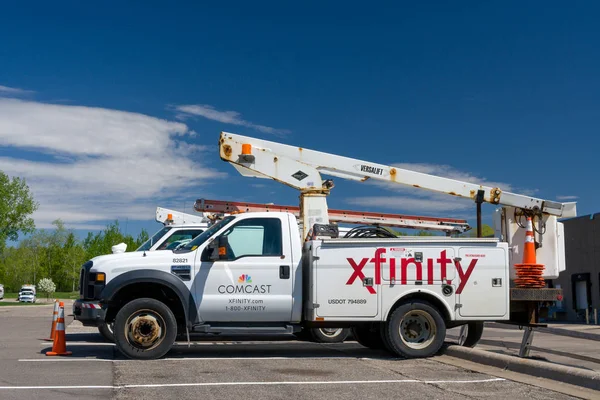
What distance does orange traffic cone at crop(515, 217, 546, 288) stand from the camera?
11.4 metres

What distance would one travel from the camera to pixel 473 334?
12641mm

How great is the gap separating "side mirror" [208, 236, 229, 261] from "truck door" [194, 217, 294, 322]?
106 mm

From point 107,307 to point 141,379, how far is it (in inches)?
98.9

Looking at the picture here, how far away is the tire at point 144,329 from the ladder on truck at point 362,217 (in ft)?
24.3

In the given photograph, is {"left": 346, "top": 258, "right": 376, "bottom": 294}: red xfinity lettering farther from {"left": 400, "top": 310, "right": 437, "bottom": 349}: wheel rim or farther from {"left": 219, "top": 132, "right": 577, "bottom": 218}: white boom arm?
{"left": 219, "top": 132, "right": 577, "bottom": 218}: white boom arm

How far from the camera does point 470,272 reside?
11531 mm

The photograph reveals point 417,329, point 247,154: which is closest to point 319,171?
point 247,154

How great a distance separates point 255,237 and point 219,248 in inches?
28.6

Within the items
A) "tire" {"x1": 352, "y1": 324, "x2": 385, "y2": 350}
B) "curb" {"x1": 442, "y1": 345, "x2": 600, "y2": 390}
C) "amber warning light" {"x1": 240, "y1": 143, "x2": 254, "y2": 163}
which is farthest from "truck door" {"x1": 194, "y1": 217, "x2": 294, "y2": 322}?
"curb" {"x1": 442, "y1": 345, "x2": 600, "y2": 390}

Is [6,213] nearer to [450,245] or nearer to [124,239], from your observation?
[124,239]

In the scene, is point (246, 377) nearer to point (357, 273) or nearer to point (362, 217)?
point (357, 273)

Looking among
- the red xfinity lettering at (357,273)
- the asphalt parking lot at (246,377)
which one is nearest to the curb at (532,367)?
the asphalt parking lot at (246,377)

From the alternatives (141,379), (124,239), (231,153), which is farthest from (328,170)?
(124,239)

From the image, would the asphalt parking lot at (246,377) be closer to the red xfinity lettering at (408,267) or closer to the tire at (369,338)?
the tire at (369,338)
